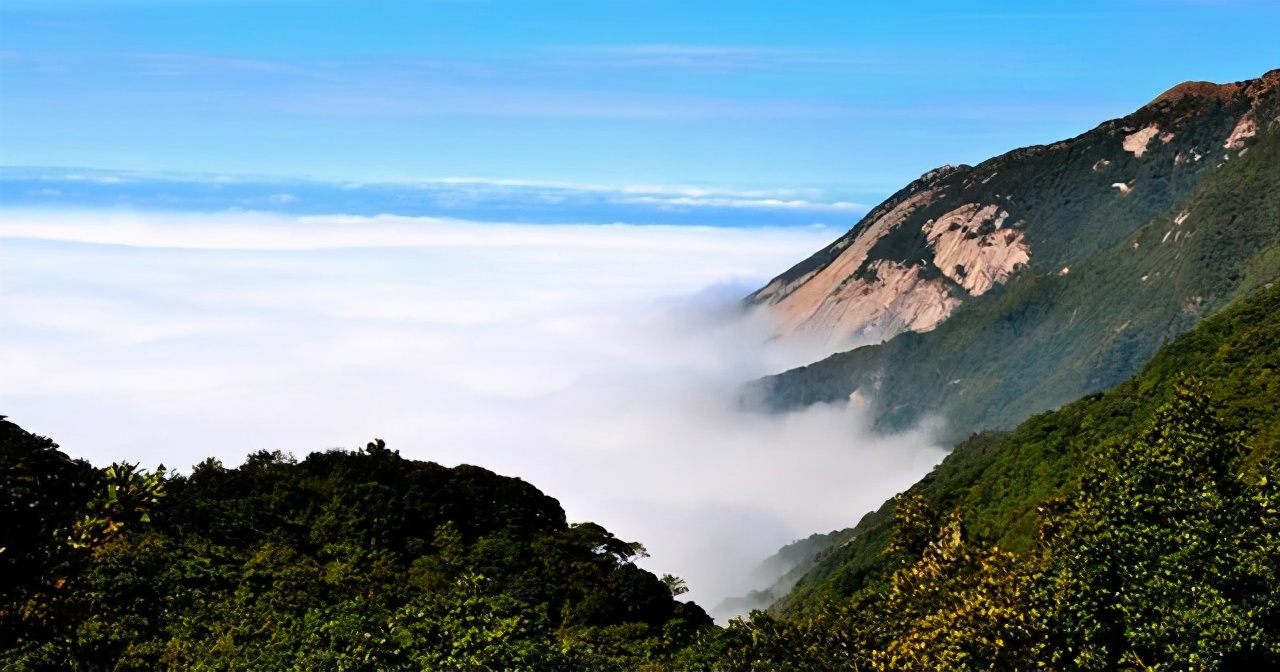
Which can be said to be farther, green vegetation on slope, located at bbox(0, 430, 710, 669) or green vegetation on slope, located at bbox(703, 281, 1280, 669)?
green vegetation on slope, located at bbox(703, 281, 1280, 669)

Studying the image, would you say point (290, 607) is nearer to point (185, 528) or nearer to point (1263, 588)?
point (185, 528)

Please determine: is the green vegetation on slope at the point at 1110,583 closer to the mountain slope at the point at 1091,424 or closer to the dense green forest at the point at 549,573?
the dense green forest at the point at 549,573

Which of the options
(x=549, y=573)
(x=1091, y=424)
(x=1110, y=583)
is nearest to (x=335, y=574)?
(x=549, y=573)

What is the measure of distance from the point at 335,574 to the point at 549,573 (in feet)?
38.5

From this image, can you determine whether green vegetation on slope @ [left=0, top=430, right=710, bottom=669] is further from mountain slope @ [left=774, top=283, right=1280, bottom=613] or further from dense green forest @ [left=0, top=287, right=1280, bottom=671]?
mountain slope @ [left=774, top=283, right=1280, bottom=613]

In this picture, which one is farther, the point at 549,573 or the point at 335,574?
the point at 549,573

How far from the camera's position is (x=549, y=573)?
73188mm

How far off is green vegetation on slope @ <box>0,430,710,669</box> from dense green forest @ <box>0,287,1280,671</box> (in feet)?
0.45

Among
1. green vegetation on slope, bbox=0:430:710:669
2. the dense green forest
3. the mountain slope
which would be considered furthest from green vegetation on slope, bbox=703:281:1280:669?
the mountain slope

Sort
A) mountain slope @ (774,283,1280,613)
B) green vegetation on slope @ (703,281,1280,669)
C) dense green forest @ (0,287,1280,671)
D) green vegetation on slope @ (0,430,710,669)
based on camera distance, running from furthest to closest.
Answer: mountain slope @ (774,283,1280,613)
green vegetation on slope @ (703,281,1280,669)
dense green forest @ (0,287,1280,671)
green vegetation on slope @ (0,430,710,669)

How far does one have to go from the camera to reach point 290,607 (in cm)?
6269

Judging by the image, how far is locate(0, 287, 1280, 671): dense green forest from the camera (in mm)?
40062

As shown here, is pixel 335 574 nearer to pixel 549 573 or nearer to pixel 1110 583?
pixel 549 573

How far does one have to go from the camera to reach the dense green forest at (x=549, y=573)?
1577 inches
